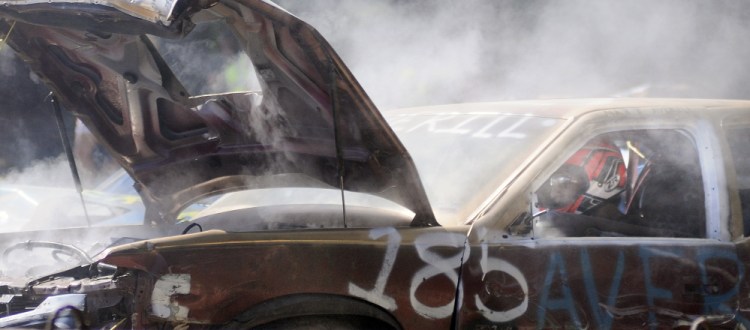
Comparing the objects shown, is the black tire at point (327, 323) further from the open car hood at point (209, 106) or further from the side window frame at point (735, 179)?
the side window frame at point (735, 179)

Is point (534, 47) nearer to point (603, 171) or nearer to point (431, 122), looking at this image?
point (603, 171)

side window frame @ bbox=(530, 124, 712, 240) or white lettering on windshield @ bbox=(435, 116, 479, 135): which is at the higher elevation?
white lettering on windshield @ bbox=(435, 116, 479, 135)

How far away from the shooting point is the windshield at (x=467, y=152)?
2604 millimetres

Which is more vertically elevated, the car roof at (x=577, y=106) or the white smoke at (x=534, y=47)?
the white smoke at (x=534, y=47)

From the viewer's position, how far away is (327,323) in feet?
7.85

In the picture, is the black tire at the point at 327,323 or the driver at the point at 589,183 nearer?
the black tire at the point at 327,323

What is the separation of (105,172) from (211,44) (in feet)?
8.52

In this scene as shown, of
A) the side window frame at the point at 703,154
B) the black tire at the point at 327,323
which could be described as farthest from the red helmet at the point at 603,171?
the black tire at the point at 327,323

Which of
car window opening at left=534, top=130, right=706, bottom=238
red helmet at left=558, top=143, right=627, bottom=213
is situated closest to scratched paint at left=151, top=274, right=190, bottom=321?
car window opening at left=534, top=130, right=706, bottom=238

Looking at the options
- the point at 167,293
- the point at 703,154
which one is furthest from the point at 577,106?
the point at 167,293

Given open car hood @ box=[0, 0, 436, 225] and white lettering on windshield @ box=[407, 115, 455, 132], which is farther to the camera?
white lettering on windshield @ box=[407, 115, 455, 132]

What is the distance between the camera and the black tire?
7.71ft

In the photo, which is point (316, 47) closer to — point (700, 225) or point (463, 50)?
point (700, 225)

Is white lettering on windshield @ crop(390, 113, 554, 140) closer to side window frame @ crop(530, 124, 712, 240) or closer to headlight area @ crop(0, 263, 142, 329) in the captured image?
side window frame @ crop(530, 124, 712, 240)
